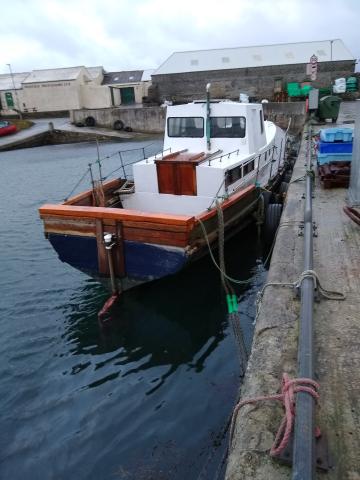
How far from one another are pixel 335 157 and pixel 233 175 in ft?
10.4

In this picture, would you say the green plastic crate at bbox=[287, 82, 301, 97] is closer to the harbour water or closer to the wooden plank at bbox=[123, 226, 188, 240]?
the harbour water

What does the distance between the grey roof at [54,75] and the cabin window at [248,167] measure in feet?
142

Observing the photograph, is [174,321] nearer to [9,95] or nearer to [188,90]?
[188,90]

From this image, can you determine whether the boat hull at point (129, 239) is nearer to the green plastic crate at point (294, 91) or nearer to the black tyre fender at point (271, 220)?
the black tyre fender at point (271, 220)

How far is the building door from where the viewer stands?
2032 inches

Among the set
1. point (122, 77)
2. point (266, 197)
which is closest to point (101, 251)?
point (266, 197)

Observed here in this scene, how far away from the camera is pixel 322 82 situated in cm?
3891

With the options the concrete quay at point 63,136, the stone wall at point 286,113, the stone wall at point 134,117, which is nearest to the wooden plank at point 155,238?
the stone wall at point 286,113

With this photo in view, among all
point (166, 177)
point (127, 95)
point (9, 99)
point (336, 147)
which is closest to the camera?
point (166, 177)

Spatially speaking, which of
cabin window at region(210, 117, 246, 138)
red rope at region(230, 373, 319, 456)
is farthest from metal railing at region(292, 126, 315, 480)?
cabin window at region(210, 117, 246, 138)

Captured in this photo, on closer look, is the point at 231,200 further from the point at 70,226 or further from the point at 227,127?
the point at 70,226

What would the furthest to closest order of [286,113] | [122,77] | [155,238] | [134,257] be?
[122,77] < [286,113] < [134,257] < [155,238]

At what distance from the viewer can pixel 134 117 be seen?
36344 millimetres

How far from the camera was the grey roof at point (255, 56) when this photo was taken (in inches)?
1588
